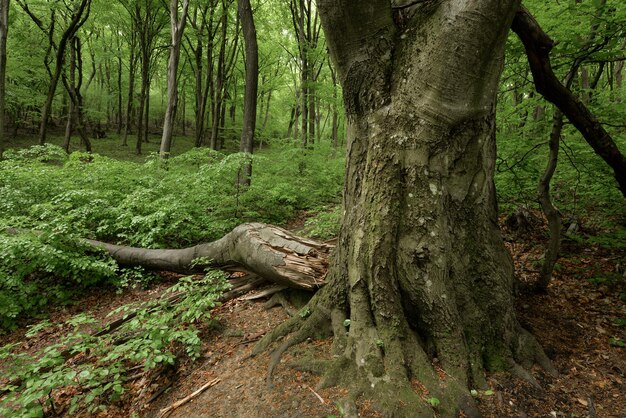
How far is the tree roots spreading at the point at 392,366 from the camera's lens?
7.09 ft

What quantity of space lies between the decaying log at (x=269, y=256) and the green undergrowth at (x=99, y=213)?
1.05m

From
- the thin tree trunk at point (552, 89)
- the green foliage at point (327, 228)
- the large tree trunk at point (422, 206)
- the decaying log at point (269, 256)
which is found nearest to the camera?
the large tree trunk at point (422, 206)

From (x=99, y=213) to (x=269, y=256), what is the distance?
14.1 ft

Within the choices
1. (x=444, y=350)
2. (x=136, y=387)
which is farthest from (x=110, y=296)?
(x=444, y=350)

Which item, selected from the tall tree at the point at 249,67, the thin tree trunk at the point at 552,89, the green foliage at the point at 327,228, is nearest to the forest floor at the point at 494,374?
the thin tree trunk at the point at 552,89

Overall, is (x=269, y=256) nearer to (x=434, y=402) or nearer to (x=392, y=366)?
(x=392, y=366)

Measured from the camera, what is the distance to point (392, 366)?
2.34 meters

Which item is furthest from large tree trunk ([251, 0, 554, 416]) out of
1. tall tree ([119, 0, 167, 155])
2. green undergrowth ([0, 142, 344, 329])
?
tall tree ([119, 0, 167, 155])

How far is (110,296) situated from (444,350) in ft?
17.3

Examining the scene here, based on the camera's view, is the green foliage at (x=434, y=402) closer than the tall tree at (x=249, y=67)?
Yes

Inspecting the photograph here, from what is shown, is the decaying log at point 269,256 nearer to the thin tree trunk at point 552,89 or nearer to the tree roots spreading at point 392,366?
the tree roots spreading at point 392,366

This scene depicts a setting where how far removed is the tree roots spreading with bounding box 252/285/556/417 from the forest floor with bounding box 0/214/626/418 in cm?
9

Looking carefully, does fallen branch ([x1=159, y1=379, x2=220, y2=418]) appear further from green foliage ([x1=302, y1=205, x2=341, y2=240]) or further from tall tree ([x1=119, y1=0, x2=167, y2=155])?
tall tree ([x1=119, y1=0, x2=167, y2=155])

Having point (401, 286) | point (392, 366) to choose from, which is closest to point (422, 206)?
point (401, 286)
